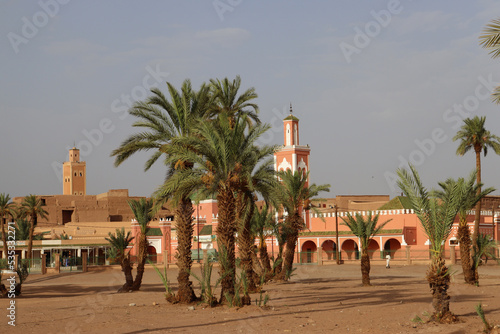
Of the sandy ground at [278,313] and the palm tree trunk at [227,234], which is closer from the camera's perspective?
the sandy ground at [278,313]

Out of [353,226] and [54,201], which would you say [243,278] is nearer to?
[353,226]

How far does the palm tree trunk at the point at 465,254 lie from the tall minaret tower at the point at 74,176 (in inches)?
4075

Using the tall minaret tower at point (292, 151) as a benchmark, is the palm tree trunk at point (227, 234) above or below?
below

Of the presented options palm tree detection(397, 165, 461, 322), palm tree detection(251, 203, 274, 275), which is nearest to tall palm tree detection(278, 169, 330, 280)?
palm tree detection(251, 203, 274, 275)

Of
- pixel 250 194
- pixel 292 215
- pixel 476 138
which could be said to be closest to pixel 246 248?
pixel 250 194

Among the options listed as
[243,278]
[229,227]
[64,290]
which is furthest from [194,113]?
[64,290]

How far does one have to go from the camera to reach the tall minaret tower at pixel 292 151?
193 feet

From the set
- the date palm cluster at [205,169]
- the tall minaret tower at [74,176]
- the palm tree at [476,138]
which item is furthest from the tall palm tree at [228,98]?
the tall minaret tower at [74,176]

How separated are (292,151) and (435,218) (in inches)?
1667

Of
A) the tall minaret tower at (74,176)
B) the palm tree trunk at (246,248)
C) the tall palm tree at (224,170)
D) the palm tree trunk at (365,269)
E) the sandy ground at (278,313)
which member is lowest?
the sandy ground at (278,313)

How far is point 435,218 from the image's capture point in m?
16.5

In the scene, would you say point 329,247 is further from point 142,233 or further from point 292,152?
point 142,233

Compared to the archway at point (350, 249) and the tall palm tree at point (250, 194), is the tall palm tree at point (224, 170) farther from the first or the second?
the archway at point (350, 249)

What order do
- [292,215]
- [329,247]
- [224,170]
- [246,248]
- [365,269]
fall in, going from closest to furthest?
[224,170], [246,248], [365,269], [292,215], [329,247]
